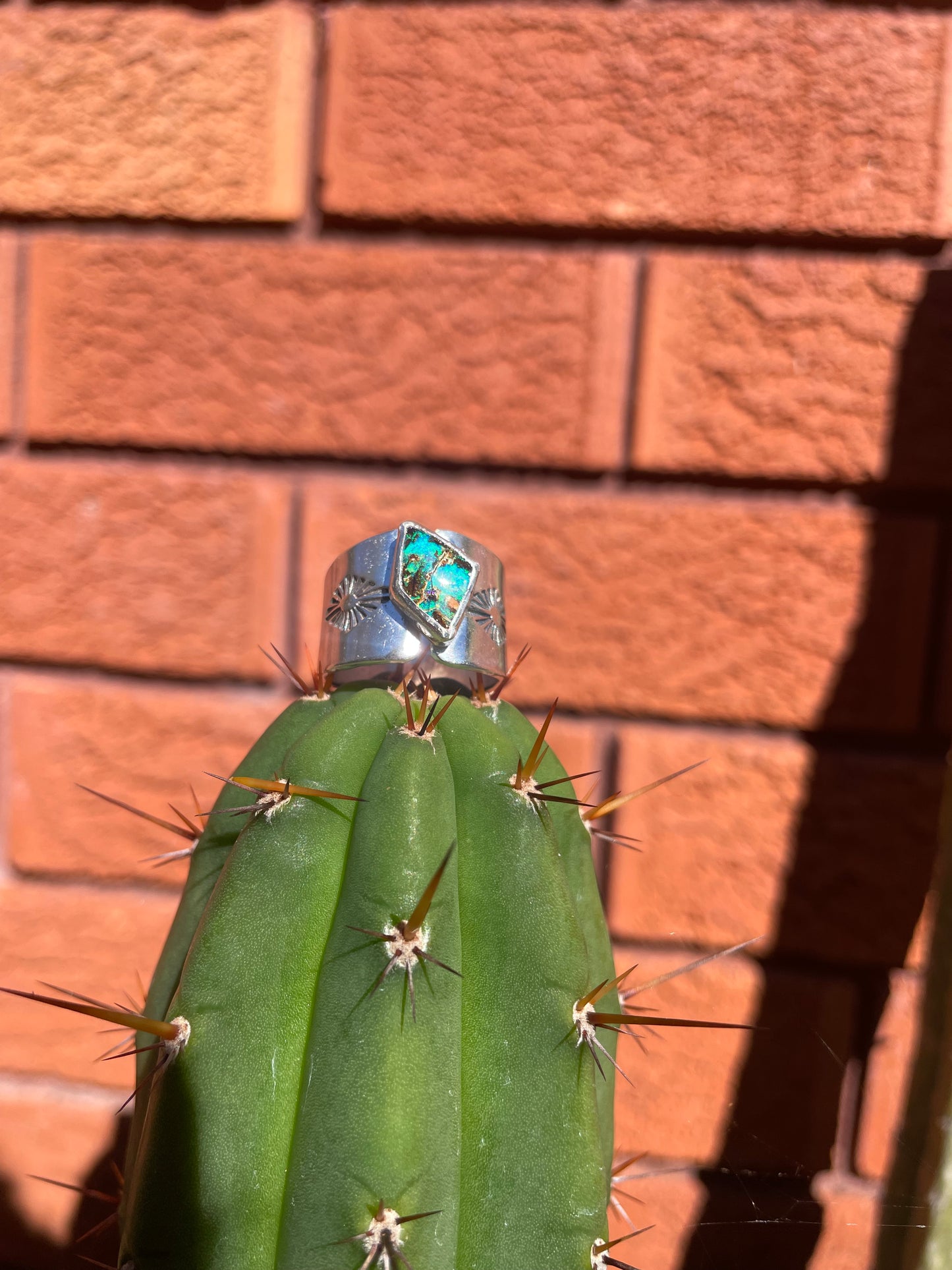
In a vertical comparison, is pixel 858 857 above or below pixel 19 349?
below

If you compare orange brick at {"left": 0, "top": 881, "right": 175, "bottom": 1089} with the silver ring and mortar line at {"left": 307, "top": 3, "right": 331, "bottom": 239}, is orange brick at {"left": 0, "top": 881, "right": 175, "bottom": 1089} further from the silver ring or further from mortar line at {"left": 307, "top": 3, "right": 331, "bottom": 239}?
mortar line at {"left": 307, "top": 3, "right": 331, "bottom": 239}

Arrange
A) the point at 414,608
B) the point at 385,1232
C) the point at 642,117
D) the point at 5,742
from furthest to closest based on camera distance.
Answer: the point at 5,742 < the point at 642,117 < the point at 414,608 < the point at 385,1232

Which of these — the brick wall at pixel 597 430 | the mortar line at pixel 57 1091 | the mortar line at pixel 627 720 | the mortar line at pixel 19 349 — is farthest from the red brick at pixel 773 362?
the mortar line at pixel 57 1091

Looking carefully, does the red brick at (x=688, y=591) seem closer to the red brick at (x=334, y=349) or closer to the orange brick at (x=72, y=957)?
the red brick at (x=334, y=349)

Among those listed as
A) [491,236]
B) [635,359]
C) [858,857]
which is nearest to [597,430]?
[635,359]

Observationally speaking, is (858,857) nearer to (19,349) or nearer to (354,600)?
(354,600)

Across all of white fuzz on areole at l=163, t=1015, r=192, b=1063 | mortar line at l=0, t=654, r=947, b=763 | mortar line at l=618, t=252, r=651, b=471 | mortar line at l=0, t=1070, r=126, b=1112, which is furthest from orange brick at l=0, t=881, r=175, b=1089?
mortar line at l=618, t=252, r=651, b=471

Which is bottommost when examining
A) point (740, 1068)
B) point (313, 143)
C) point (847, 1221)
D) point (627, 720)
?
point (847, 1221)
